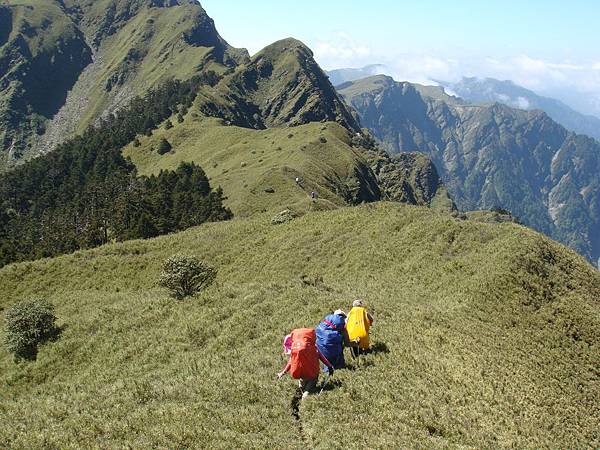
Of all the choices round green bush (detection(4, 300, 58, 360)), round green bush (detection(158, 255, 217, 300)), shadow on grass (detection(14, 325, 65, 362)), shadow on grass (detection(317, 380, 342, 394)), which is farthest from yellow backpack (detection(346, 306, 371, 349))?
round green bush (detection(4, 300, 58, 360))

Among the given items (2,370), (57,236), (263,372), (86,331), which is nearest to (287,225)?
(86,331)

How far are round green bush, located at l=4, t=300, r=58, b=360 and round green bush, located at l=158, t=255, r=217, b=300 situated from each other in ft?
26.3

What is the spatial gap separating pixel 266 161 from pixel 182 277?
9548 cm

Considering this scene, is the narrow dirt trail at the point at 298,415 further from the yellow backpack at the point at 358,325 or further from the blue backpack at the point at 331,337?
the yellow backpack at the point at 358,325

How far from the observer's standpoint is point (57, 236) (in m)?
111

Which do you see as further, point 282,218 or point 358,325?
point 282,218

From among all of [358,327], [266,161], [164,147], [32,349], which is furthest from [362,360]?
[164,147]

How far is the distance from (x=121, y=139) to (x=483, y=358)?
184719 millimetres

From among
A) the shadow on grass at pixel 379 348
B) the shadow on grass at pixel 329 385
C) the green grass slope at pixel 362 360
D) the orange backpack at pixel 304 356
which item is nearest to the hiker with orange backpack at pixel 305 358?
the orange backpack at pixel 304 356

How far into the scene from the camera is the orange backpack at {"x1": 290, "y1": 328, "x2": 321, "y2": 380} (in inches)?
655

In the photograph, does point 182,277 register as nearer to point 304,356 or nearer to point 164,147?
point 304,356

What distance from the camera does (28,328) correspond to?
31.7m

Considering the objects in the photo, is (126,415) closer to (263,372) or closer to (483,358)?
(263,372)

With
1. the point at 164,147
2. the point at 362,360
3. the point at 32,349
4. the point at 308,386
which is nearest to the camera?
the point at 308,386
